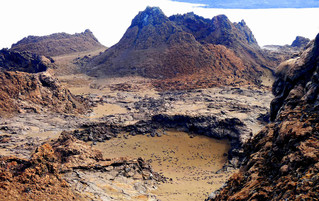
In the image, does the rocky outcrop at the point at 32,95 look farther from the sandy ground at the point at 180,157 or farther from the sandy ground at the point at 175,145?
the sandy ground at the point at 180,157

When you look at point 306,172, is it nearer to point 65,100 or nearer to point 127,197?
point 127,197

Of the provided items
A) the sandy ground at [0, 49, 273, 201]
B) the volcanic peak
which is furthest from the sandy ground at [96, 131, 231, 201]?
the volcanic peak

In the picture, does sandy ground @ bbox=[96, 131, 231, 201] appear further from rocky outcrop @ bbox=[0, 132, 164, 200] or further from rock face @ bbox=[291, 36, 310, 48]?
rock face @ bbox=[291, 36, 310, 48]

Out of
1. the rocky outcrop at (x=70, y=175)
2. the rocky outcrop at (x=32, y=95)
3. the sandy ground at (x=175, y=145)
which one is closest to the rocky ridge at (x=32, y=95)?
the rocky outcrop at (x=32, y=95)

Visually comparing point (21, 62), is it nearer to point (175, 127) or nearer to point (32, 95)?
point (32, 95)

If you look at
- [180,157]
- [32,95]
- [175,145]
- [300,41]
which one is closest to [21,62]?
[32,95]

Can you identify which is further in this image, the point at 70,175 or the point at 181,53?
the point at 181,53

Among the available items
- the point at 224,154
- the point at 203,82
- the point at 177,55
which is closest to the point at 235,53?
the point at 177,55
